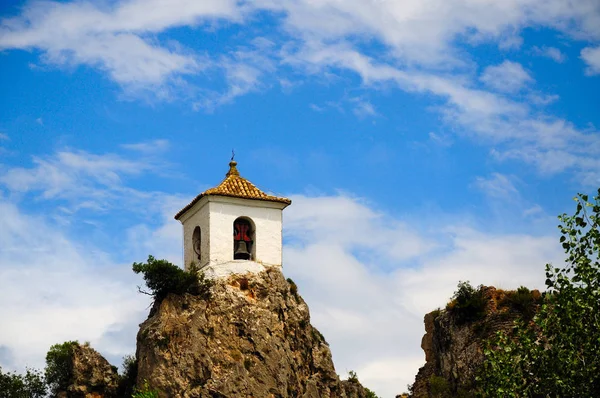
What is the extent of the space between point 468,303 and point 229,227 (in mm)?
13023

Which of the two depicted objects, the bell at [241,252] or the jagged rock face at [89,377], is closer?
the jagged rock face at [89,377]

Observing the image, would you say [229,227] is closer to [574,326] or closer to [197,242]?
[197,242]

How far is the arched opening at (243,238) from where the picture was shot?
5381 centimetres

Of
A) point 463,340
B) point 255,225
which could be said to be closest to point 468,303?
point 463,340

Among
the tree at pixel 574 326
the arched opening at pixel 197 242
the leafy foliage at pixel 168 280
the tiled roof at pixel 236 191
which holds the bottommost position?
the tree at pixel 574 326

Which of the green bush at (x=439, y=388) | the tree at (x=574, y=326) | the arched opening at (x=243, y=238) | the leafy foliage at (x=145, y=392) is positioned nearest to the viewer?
the tree at (x=574, y=326)

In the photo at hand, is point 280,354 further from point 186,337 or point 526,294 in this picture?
point 526,294

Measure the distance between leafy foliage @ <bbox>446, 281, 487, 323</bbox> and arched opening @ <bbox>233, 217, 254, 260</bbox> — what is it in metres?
11.5

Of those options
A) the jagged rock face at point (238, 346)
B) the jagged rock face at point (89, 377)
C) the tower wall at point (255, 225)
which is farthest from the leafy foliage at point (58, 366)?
the tower wall at point (255, 225)

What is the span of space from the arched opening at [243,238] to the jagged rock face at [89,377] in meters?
A: 7.80

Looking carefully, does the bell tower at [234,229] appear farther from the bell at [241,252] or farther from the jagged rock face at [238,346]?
the jagged rock face at [238,346]

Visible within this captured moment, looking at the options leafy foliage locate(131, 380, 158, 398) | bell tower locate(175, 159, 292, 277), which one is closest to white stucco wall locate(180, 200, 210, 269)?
bell tower locate(175, 159, 292, 277)

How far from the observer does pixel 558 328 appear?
30.7m

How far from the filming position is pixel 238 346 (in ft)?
167
